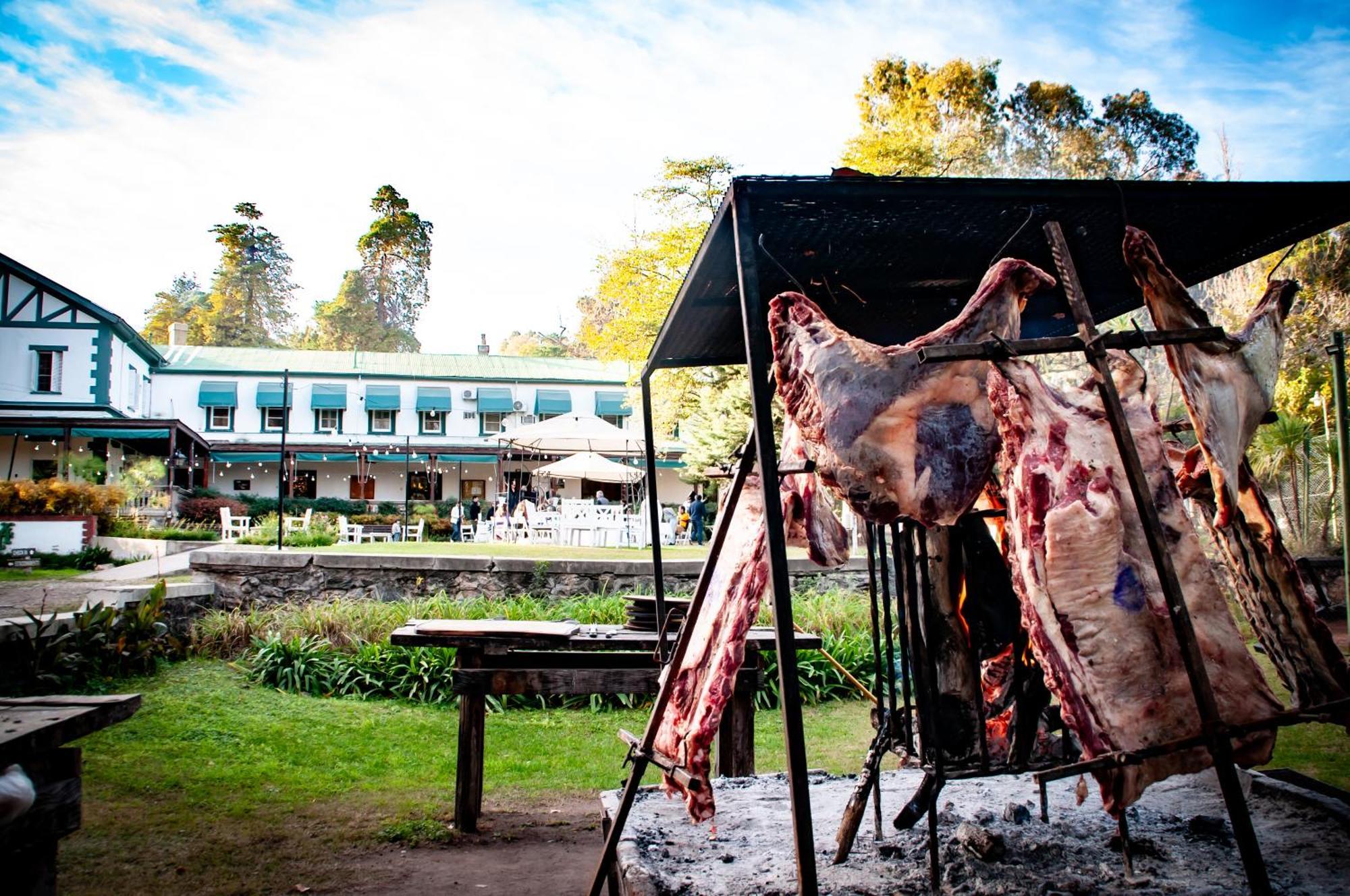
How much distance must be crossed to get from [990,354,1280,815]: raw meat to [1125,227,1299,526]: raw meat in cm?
19

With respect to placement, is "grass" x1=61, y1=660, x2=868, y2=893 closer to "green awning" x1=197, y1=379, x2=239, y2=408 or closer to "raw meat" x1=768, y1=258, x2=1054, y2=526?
"raw meat" x1=768, y1=258, x2=1054, y2=526

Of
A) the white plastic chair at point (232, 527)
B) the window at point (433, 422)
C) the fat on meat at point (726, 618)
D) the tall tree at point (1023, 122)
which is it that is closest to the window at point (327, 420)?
the window at point (433, 422)

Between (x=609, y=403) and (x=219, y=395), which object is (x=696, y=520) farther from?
(x=219, y=395)

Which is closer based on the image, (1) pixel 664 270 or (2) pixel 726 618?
(2) pixel 726 618

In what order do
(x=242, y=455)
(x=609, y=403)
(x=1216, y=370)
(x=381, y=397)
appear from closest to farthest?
(x=1216, y=370), (x=242, y=455), (x=381, y=397), (x=609, y=403)

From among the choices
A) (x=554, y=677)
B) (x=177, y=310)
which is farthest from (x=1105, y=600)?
(x=177, y=310)

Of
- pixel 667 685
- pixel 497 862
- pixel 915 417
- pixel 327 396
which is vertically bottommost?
pixel 497 862

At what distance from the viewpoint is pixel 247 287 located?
56.3 m

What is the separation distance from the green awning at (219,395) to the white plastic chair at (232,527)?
1439 centimetres

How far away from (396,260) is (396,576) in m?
49.0

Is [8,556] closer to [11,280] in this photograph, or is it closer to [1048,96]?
[11,280]

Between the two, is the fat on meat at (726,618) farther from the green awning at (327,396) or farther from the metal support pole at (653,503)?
the green awning at (327,396)

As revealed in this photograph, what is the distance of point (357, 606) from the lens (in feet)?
32.9

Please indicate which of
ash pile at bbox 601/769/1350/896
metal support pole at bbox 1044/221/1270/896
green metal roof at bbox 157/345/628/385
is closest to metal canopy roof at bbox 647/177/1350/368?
metal support pole at bbox 1044/221/1270/896
